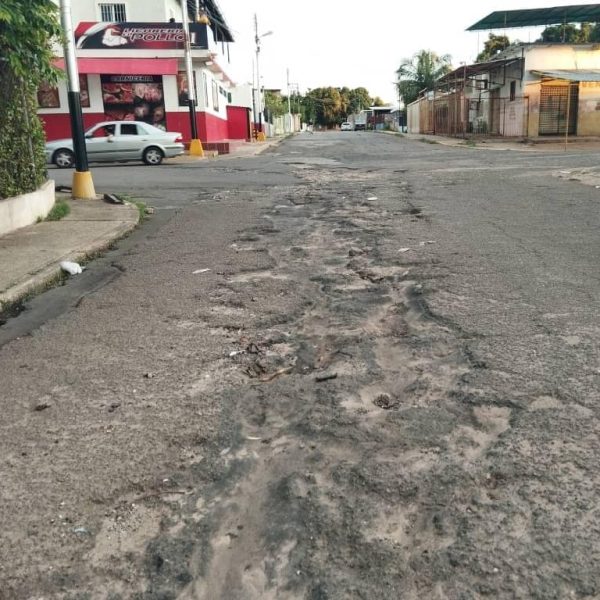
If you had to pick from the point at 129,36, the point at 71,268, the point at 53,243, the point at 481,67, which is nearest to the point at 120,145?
the point at 129,36

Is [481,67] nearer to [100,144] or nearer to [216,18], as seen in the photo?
[216,18]

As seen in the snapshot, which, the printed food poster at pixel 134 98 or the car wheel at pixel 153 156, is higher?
the printed food poster at pixel 134 98

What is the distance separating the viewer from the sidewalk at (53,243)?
232 inches

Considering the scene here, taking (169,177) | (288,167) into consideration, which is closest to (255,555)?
(169,177)

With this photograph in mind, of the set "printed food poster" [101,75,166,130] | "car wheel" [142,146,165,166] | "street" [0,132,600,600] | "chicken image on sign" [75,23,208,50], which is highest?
"chicken image on sign" [75,23,208,50]

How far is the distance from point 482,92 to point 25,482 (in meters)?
44.3

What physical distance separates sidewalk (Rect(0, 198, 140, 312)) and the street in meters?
0.40

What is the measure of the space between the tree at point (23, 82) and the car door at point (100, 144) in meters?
12.3

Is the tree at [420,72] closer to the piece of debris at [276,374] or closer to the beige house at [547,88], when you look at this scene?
the beige house at [547,88]

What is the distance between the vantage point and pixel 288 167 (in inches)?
749

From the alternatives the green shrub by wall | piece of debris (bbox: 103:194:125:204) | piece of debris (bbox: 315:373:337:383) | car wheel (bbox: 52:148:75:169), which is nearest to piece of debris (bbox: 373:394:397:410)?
piece of debris (bbox: 315:373:337:383)

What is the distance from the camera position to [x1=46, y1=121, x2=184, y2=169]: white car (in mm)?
21734

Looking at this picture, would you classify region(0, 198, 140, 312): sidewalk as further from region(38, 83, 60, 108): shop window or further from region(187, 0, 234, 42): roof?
region(187, 0, 234, 42): roof

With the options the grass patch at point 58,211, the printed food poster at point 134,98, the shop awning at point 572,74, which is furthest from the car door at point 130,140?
the shop awning at point 572,74
